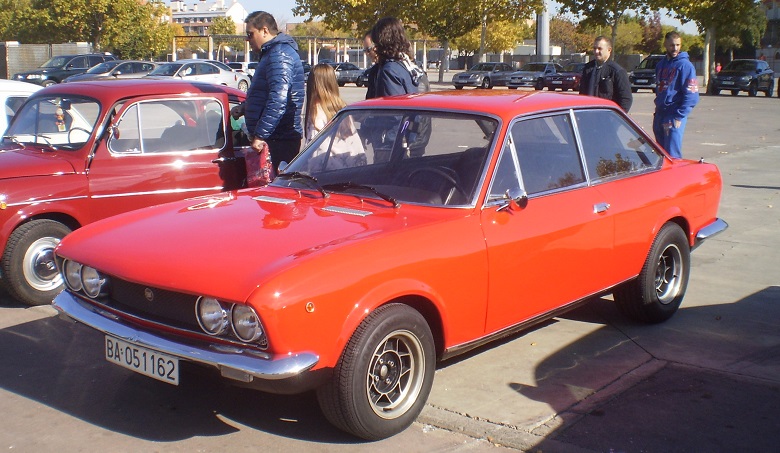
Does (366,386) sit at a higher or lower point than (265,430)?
higher

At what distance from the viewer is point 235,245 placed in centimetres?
404

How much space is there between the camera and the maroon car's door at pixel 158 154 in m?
6.64

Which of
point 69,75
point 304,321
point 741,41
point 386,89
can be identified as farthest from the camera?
point 741,41

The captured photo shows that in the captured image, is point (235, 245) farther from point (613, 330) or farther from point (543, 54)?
point (543, 54)

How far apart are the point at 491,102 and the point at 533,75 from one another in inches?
1504

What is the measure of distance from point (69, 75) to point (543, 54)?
27.7 meters

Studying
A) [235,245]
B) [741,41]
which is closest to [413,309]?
[235,245]

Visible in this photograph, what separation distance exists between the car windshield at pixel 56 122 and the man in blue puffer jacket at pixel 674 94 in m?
5.99

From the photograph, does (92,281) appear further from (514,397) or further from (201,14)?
(201,14)

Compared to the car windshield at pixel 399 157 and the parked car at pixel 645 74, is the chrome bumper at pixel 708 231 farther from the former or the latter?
the parked car at pixel 645 74

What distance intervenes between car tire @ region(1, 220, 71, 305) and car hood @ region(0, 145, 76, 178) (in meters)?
0.36

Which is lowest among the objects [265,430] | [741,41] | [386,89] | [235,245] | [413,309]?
[265,430]

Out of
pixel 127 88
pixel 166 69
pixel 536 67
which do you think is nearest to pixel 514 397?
pixel 127 88

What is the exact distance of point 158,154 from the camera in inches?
271
